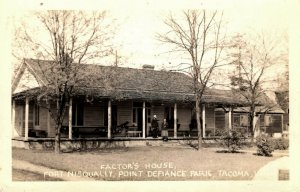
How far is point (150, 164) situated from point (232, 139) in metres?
5.62

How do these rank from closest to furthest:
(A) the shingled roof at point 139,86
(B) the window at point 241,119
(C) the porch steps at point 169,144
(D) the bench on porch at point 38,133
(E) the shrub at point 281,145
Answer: (A) the shingled roof at point 139,86 < (E) the shrub at point 281,145 < (D) the bench on porch at point 38,133 < (C) the porch steps at point 169,144 < (B) the window at point 241,119

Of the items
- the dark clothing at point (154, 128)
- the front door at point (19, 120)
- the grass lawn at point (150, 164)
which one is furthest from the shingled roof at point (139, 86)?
the grass lawn at point (150, 164)

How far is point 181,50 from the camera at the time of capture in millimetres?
16906

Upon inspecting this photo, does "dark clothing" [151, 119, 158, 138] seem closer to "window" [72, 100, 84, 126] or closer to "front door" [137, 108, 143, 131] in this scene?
"front door" [137, 108, 143, 131]

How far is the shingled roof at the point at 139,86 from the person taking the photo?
17109 mm

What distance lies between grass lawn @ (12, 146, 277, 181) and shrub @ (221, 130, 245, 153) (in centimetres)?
126

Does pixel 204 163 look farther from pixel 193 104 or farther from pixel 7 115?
pixel 193 104

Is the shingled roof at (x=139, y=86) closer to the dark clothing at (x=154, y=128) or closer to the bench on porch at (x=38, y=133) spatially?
the dark clothing at (x=154, y=128)

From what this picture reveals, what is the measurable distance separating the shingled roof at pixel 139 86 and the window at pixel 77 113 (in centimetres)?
164

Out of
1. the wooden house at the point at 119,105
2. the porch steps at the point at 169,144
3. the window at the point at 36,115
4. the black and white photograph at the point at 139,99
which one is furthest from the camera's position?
the porch steps at the point at 169,144

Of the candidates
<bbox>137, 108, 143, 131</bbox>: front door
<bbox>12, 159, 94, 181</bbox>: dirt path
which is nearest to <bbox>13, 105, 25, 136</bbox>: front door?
<bbox>137, 108, 143, 131</bbox>: front door

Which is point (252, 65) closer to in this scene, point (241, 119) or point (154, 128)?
point (154, 128)

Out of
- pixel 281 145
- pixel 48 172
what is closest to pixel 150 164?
pixel 48 172
